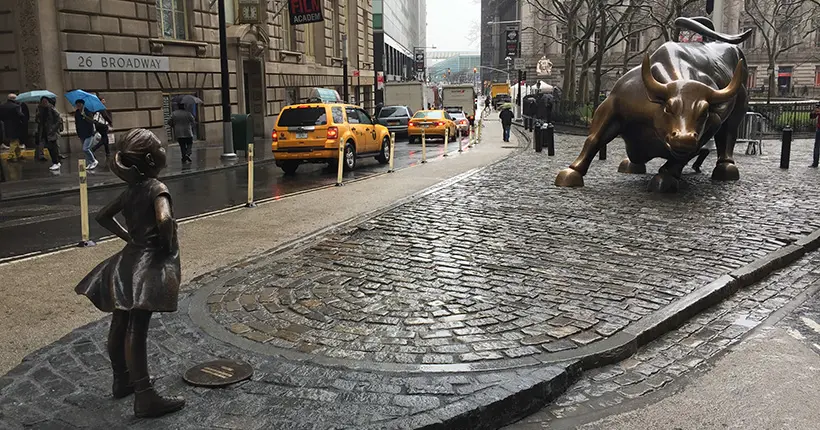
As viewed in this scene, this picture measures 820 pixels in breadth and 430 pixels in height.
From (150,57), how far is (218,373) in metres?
21.2

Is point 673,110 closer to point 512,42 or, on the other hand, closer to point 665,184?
point 665,184

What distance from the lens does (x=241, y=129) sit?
22.2 meters

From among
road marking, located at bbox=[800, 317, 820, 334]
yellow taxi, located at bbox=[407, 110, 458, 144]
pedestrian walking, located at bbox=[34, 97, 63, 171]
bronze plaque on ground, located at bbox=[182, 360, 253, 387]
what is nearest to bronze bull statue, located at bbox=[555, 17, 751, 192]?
road marking, located at bbox=[800, 317, 820, 334]

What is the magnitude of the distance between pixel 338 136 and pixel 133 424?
46.5 feet

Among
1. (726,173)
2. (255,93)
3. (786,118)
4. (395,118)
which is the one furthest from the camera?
(395,118)

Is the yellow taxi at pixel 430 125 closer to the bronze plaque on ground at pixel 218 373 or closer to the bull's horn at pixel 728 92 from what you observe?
the bull's horn at pixel 728 92

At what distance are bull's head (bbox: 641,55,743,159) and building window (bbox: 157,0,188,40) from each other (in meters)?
19.2

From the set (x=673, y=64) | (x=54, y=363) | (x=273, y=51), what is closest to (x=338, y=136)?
(x=673, y=64)

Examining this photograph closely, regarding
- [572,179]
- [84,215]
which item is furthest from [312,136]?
[84,215]

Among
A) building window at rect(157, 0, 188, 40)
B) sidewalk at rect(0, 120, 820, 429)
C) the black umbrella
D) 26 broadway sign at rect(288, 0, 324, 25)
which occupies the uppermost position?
26 broadway sign at rect(288, 0, 324, 25)

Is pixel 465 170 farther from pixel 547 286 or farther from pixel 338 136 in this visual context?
pixel 547 286

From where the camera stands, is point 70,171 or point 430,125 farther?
point 430,125

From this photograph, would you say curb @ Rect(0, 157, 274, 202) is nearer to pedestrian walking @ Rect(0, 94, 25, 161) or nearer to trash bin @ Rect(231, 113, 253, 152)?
trash bin @ Rect(231, 113, 253, 152)

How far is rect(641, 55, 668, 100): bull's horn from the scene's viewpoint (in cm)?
1112
